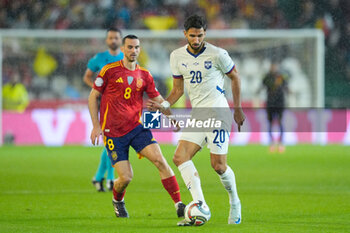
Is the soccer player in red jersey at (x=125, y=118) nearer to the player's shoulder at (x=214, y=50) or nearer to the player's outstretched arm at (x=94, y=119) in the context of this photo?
the player's outstretched arm at (x=94, y=119)

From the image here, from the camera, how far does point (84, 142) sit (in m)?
20.6

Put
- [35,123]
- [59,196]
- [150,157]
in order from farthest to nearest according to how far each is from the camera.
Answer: [35,123] < [59,196] < [150,157]

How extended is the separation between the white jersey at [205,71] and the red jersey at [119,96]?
62 cm

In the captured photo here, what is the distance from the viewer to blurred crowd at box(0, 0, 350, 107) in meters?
24.8

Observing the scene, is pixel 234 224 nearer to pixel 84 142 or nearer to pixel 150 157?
pixel 150 157

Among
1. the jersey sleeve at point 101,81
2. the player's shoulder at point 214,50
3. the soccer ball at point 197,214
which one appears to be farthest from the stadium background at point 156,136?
the player's shoulder at point 214,50

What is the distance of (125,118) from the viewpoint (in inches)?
297

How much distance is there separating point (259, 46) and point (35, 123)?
7.37 m

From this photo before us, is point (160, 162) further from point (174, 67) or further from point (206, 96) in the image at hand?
point (174, 67)

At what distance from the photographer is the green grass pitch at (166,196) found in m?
6.90

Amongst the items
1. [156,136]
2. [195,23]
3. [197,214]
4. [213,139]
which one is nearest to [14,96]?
[156,136]

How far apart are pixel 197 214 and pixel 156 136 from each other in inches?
570

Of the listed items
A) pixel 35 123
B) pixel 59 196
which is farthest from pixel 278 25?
pixel 59 196

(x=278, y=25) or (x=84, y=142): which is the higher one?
(x=278, y=25)
